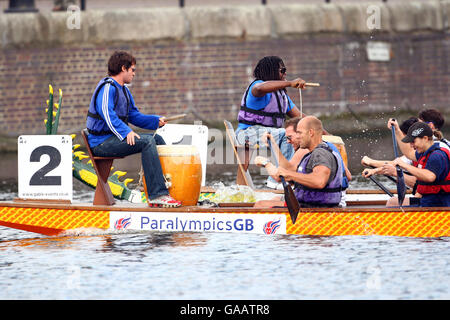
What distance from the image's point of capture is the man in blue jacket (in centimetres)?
1090

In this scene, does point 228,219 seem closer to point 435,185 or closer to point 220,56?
point 435,185

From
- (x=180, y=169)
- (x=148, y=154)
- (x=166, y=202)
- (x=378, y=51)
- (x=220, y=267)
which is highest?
(x=378, y=51)

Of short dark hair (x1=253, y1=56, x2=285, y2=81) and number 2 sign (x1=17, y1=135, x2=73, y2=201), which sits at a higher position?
short dark hair (x1=253, y1=56, x2=285, y2=81)

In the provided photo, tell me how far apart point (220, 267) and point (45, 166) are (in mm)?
2612

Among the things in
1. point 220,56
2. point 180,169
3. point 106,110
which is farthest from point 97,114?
point 220,56

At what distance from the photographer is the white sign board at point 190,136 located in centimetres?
1292

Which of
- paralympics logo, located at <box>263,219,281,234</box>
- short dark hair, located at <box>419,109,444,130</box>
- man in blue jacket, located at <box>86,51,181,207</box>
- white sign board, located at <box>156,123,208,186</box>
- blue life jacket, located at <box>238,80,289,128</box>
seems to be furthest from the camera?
white sign board, located at <box>156,123,208,186</box>

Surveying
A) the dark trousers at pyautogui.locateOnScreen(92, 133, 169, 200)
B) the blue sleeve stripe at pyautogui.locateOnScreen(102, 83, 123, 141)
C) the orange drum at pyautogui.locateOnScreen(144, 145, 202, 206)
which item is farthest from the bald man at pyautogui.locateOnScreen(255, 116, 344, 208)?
the blue sleeve stripe at pyautogui.locateOnScreen(102, 83, 123, 141)

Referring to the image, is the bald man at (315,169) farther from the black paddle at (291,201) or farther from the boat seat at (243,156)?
the boat seat at (243,156)

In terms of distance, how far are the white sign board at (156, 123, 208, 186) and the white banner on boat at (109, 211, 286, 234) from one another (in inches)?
84.3

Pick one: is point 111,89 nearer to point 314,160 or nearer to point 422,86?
point 314,160

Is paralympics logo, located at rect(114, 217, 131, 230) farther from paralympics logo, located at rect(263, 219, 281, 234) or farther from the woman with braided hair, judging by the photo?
the woman with braided hair

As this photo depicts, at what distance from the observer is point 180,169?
11070 millimetres
